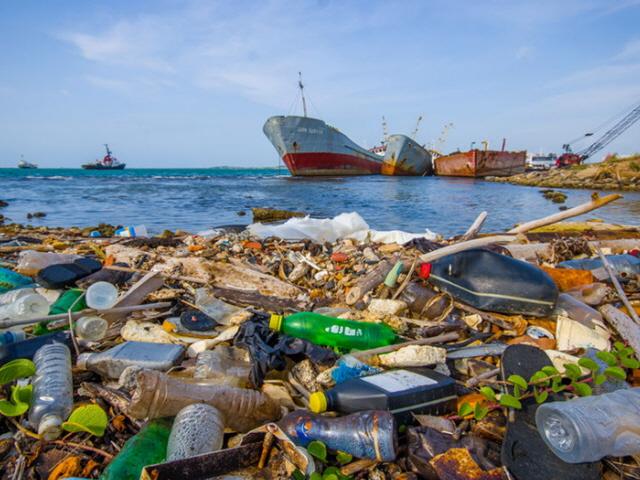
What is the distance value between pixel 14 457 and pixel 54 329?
0.97 m

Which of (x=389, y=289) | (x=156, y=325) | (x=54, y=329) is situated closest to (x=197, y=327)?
(x=156, y=325)

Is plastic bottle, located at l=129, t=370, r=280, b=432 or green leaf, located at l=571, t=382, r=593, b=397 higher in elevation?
green leaf, located at l=571, t=382, r=593, b=397

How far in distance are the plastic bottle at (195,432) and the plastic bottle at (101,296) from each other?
53.4 inches

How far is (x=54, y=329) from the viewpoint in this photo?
80.4 inches

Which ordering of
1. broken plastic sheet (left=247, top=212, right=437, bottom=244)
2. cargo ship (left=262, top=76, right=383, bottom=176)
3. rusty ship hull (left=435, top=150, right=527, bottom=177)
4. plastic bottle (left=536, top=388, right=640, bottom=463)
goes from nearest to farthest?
plastic bottle (left=536, top=388, right=640, bottom=463)
broken plastic sheet (left=247, top=212, right=437, bottom=244)
cargo ship (left=262, top=76, right=383, bottom=176)
rusty ship hull (left=435, top=150, right=527, bottom=177)

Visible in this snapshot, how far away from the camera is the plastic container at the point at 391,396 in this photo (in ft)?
4.44

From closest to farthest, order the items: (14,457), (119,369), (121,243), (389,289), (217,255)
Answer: (14,457)
(119,369)
(389,289)
(217,255)
(121,243)

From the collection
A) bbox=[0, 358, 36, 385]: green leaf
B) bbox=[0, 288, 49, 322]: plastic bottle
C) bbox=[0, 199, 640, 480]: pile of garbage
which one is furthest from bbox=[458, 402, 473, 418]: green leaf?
bbox=[0, 288, 49, 322]: plastic bottle

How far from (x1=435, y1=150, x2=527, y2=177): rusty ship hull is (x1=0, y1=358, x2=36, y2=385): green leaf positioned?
3408 cm

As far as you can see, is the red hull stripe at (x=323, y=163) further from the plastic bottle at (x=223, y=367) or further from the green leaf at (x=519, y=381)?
the green leaf at (x=519, y=381)

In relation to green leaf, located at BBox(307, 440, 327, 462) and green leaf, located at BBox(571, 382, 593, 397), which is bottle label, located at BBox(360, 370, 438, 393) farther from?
green leaf, located at BBox(571, 382, 593, 397)

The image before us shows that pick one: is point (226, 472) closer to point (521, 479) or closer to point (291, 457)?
point (291, 457)

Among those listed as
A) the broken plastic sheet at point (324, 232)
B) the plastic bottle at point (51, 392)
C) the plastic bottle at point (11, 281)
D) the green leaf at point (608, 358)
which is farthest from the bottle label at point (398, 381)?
the broken plastic sheet at point (324, 232)

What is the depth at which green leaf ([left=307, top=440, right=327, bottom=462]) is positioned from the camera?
1183mm
